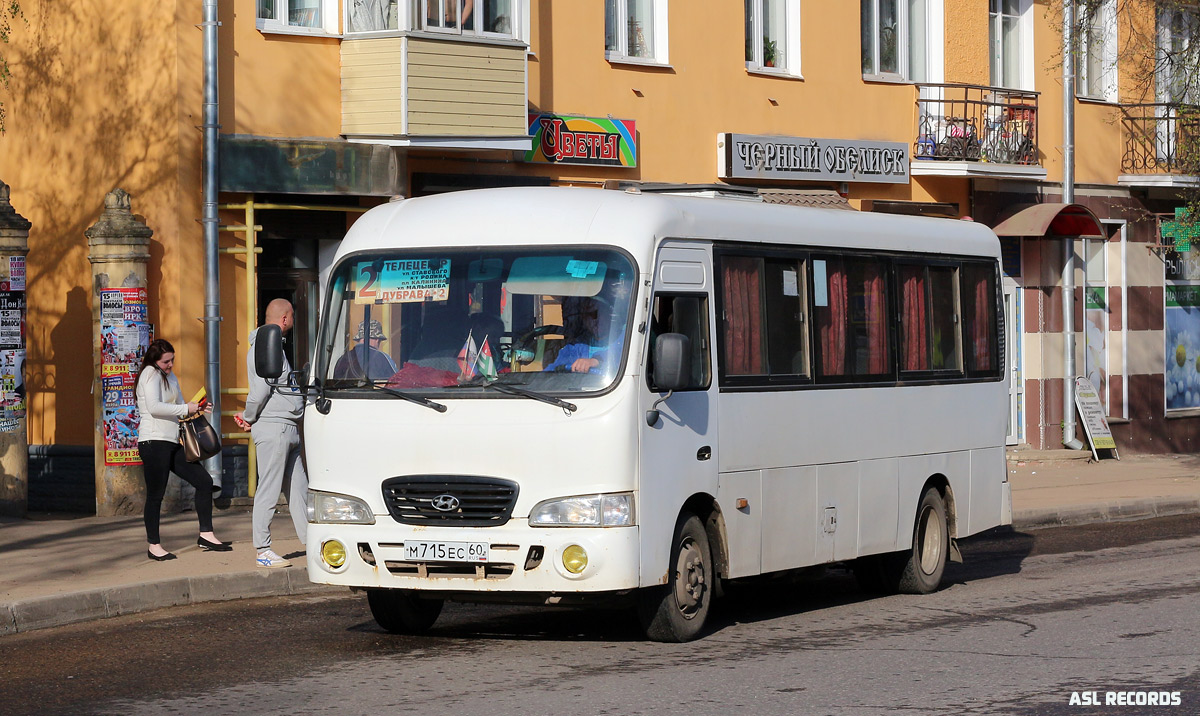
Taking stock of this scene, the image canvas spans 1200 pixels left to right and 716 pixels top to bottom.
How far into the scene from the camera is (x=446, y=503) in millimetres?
9305

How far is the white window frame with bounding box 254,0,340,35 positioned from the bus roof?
8.89m

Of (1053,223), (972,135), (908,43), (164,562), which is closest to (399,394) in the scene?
(164,562)

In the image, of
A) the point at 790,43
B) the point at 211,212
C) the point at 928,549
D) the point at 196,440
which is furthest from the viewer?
the point at 790,43

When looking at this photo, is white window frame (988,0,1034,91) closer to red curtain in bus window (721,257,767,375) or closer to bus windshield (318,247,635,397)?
red curtain in bus window (721,257,767,375)

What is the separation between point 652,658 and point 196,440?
5.25 metres

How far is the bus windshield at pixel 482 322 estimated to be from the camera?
368 inches

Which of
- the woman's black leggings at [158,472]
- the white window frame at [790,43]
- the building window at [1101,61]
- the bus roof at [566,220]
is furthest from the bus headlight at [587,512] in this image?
the building window at [1101,61]

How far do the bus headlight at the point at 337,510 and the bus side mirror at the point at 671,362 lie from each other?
5.31ft

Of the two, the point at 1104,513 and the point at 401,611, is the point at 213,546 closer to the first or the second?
the point at 401,611

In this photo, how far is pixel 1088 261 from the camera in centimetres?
2780

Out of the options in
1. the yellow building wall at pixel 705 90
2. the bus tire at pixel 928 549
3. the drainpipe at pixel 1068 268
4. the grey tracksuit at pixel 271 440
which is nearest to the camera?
the bus tire at pixel 928 549

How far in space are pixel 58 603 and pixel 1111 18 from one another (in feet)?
71.2

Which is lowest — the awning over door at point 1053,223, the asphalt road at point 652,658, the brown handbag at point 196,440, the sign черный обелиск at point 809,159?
the asphalt road at point 652,658

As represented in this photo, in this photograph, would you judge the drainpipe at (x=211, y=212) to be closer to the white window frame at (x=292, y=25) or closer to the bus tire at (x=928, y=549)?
the white window frame at (x=292, y=25)
